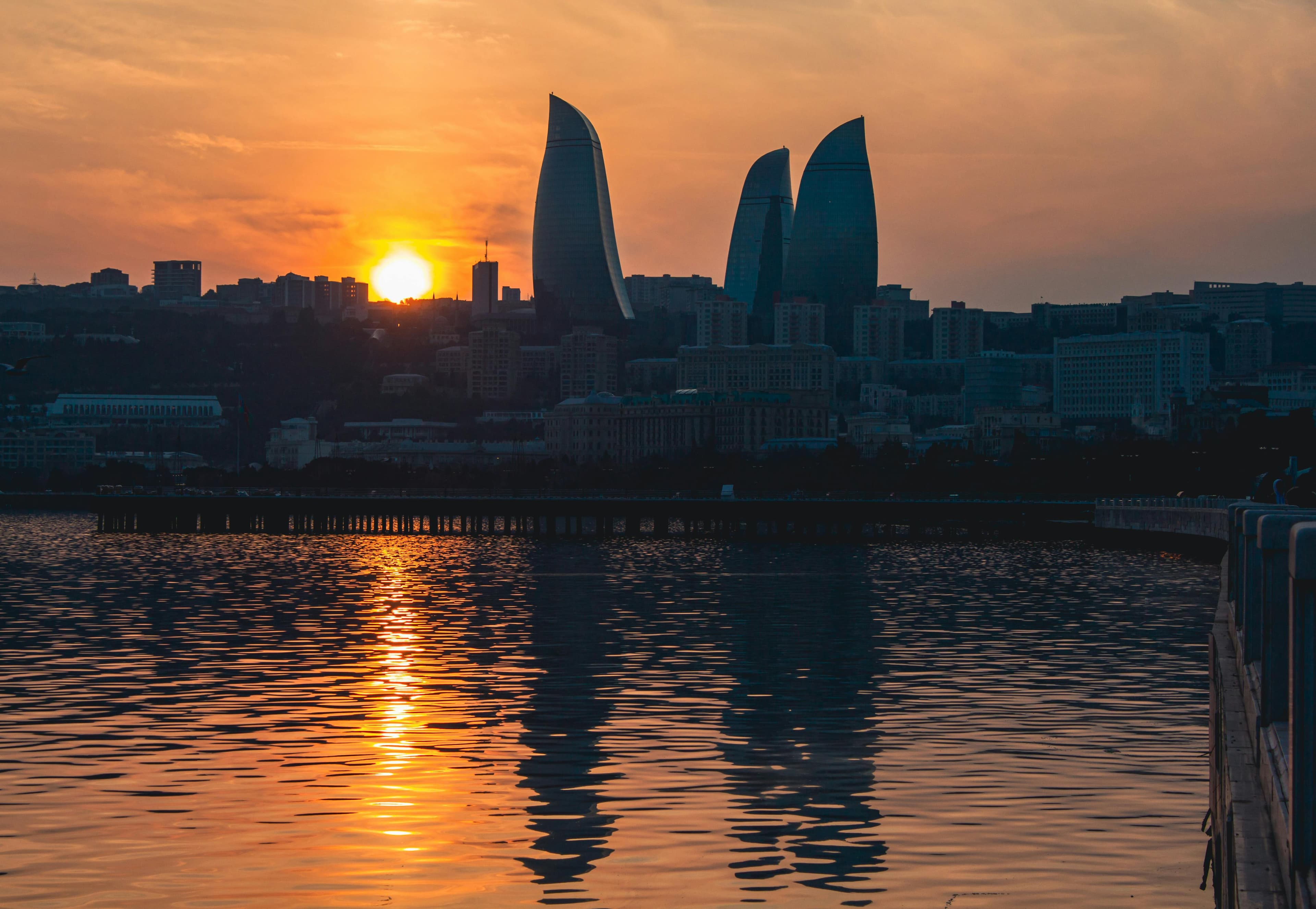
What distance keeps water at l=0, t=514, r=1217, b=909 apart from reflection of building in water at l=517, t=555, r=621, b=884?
10 centimetres

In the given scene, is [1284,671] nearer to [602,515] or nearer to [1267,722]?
[1267,722]

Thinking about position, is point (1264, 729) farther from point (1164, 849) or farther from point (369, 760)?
point (369, 760)

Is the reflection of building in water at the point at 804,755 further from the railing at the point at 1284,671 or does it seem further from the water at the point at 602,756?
the railing at the point at 1284,671

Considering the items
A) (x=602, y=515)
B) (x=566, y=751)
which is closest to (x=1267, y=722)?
(x=566, y=751)

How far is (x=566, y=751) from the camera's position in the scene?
98.3 ft

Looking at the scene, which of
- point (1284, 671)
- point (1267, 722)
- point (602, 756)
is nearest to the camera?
point (1284, 671)

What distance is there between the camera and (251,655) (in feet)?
156

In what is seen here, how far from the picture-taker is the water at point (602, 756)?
20875 millimetres

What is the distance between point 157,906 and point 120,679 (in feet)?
76.0

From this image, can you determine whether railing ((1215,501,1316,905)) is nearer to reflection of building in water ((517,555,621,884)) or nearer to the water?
the water

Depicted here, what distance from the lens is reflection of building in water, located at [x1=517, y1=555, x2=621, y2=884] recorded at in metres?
22.2

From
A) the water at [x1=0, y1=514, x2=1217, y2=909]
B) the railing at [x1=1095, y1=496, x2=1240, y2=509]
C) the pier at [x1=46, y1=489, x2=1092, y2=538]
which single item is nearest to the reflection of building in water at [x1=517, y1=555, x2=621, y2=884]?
the water at [x1=0, y1=514, x2=1217, y2=909]

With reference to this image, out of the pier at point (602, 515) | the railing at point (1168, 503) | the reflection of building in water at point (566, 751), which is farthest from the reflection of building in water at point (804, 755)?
the pier at point (602, 515)

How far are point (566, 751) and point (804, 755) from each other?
409 cm
